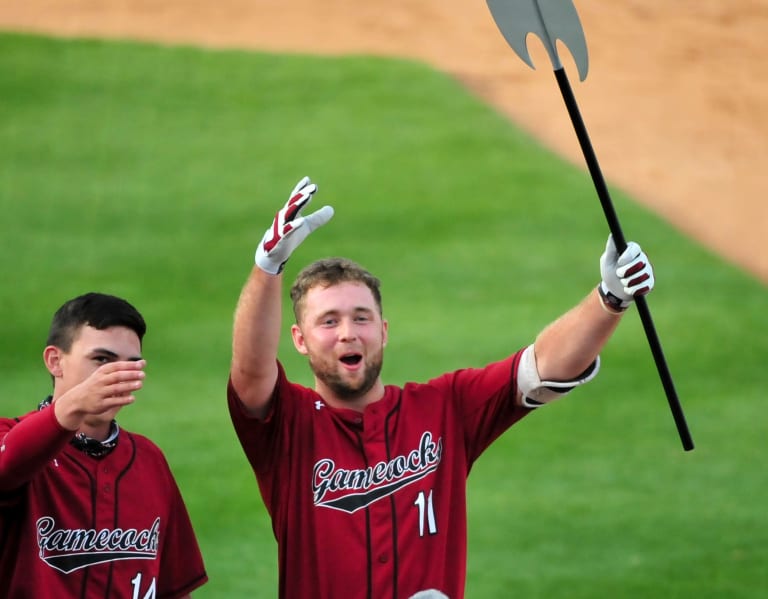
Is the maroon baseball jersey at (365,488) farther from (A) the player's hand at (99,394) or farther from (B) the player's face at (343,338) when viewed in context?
(A) the player's hand at (99,394)

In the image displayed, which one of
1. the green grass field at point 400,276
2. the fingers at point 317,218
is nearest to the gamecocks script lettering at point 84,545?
the fingers at point 317,218

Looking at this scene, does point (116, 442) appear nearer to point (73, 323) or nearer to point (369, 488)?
point (73, 323)

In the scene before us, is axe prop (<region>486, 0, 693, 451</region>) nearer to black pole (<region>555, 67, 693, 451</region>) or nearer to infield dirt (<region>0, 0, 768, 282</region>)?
black pole (<region>555, 67, 693, 451</region>)

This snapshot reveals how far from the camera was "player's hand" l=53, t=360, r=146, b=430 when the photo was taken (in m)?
3.10

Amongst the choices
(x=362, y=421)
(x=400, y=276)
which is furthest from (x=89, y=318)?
(x=400, y=276)

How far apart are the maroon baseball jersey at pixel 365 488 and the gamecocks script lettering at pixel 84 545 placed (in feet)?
1.20

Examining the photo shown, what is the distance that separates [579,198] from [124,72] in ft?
19.4

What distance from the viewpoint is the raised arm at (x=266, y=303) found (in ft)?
11.0

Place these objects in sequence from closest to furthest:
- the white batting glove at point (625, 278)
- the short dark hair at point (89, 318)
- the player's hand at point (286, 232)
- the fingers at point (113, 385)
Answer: the fingers at point (113, 385)
the player's hand at point (286, 232)
the short dark hair at point (89, 318)
the white batting glove at point (625, 278)

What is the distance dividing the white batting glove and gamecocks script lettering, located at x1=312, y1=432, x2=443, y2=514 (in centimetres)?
67

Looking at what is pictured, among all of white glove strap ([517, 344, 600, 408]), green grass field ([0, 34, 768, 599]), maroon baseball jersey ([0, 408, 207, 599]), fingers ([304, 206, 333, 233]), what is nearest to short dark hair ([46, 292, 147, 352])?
maroon baseball jersey ([0, 408, 207, 599])

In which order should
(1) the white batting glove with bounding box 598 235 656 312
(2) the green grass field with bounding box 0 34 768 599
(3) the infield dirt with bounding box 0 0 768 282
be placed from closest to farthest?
(1) the white batting glove with bounding box 598 235 656 312, (2) the green grass field with bounding box 0 34 768 599, (3) the infield dirt with bounding box 0 0 768 282

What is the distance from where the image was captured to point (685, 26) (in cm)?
1875

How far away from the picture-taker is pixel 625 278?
3557 millimetres
